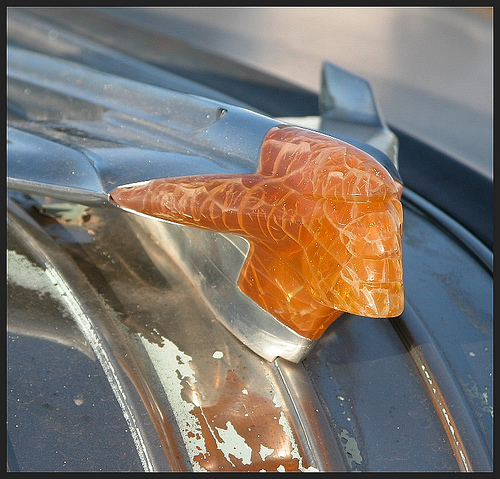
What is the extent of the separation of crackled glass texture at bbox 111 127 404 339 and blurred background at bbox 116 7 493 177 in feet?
2.01

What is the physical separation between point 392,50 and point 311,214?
3.47ft

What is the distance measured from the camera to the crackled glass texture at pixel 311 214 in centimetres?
55

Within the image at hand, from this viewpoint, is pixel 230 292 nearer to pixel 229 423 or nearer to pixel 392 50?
pixel 229 423

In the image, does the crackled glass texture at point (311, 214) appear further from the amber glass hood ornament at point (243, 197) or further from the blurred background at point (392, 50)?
the blurred background at point (392, 50)

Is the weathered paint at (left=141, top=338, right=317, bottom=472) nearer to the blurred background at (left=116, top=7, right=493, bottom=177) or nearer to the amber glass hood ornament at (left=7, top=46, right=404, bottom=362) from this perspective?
the amber glass hood ornament at (left=7, top=46, right=404, bottom=362)

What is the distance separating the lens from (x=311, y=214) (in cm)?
57

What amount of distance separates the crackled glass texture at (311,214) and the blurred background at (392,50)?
613 millimetres

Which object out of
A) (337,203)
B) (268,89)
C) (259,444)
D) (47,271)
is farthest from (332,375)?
(268,89)

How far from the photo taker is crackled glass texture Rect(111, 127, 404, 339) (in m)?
0.55

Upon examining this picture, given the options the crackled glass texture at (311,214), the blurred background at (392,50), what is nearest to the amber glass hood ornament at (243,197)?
the crackled glass texture at (311,214)

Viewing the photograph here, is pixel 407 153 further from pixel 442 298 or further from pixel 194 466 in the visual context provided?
pixel 194 466

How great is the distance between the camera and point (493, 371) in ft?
2.45

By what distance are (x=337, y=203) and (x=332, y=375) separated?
8.5 inches

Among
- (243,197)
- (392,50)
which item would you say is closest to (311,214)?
(243,197)
